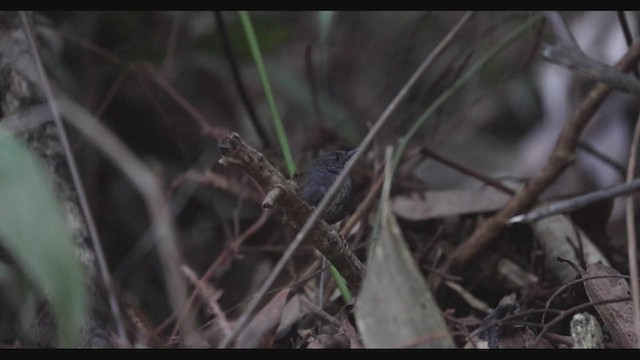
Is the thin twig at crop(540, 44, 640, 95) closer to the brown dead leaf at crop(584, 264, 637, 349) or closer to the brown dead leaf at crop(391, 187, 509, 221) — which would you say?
the brown dead leaf at crop(584, 264, 637, 349)

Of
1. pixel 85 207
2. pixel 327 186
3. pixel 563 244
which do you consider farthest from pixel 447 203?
pixel 85 207

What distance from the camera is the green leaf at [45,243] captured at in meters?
0.66

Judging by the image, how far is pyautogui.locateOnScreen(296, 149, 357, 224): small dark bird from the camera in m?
1.08

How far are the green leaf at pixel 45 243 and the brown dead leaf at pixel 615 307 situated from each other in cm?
61

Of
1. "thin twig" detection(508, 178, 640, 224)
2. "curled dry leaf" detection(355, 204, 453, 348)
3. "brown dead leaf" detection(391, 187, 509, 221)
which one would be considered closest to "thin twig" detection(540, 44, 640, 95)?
"thin twig" detection(508, 178, 640, 224)

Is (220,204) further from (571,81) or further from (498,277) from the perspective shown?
(571,81)

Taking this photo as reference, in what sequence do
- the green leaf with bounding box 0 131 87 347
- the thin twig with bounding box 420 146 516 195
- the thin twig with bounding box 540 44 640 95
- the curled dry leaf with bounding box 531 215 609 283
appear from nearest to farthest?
the green leaf with bounding box 0 131 87 347 → the thin twig with bounding box 540 44 640 95 → the curled dry leaf with bounding box 531 215 609 283 → the thin twig with bounding box 420 146 516 195

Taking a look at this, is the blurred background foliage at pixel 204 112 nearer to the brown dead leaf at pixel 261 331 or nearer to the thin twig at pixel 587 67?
the brown dead leaf at pixel 261 331

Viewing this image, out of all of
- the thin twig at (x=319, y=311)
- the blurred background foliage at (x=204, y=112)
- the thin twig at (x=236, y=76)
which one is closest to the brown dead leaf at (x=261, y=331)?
the thin twig at (x=319, y=311)

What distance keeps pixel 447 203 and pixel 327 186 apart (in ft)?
1.51

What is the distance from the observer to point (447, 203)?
1.50m

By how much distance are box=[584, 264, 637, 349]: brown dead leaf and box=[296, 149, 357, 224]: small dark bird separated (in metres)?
0.33
